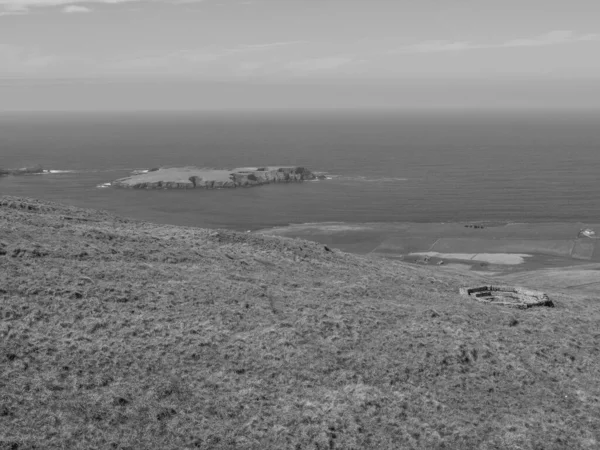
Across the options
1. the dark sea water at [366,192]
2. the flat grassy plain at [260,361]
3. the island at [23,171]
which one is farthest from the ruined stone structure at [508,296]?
the island at [23,171]

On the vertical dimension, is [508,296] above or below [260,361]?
below

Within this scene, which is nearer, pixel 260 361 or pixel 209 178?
pixel 260 361

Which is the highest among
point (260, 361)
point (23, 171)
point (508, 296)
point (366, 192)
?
point (260, 361)

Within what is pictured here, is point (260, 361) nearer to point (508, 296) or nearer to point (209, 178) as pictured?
point (508, 296)

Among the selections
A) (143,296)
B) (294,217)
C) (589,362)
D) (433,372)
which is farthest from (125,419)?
(294,217)

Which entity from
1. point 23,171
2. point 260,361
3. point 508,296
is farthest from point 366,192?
point 260,361

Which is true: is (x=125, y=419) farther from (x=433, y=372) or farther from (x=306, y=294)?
(x=306, y=294)
